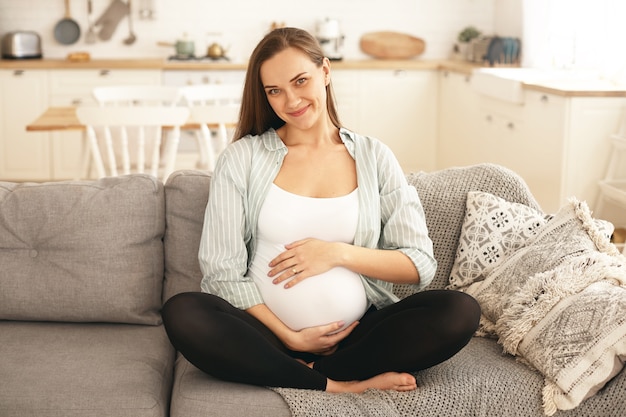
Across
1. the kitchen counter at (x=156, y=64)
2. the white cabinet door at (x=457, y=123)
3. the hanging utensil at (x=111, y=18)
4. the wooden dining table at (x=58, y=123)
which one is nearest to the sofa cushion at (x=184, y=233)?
the wooden dining table at (x=58, y=123)

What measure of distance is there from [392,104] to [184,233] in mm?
4024

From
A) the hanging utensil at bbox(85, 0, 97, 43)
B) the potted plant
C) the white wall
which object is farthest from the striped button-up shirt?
the hanging utensil at bbox(85, 0, 97, 43)

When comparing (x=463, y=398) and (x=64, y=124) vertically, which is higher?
(x=64, y=124)

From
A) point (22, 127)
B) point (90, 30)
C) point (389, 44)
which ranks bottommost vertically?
point (22, 127)

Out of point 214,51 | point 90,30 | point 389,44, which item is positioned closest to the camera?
point 214,51

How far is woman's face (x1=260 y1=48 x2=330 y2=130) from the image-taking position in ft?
7.06

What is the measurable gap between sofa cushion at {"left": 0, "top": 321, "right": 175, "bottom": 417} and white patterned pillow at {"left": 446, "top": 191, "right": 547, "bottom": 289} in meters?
0.82

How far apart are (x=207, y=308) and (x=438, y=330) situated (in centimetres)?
53

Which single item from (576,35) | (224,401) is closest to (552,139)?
(576,35)

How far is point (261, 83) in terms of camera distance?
7.36 ft

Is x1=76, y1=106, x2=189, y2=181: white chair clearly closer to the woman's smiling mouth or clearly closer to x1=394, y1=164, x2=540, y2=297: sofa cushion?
x1=394, y1=164, x2=540, y2=297: sofa cushion

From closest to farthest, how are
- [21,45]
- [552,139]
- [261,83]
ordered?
[261,83] < [552,139] < [21,45]

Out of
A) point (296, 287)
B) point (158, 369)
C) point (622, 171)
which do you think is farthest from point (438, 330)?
point (622, 171)

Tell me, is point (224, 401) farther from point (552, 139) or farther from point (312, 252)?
point (552, 139)
